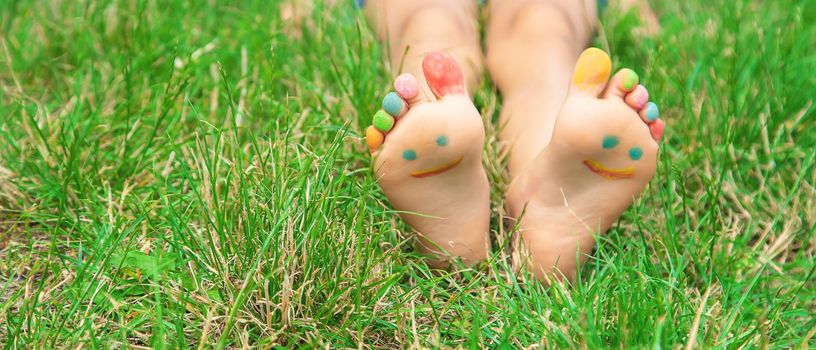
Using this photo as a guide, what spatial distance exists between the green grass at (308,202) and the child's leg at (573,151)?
5cm

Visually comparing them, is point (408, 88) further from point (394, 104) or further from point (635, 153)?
point (635, 153)

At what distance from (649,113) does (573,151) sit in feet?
0.41

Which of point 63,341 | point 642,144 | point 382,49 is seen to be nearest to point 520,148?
point 642,144

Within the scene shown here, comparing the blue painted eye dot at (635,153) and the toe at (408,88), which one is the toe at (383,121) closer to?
the toe at (408,88)

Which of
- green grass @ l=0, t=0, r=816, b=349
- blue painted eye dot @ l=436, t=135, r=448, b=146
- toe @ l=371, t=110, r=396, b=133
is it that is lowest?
green grass @ l=0, t=0, r=816, b=349

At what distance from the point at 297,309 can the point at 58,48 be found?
1033mm

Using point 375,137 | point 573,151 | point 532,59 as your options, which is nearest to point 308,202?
point 375,137

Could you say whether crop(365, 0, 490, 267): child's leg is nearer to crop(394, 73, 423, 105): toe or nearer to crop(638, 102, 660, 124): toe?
crop(394, 73, 423, 105): toe

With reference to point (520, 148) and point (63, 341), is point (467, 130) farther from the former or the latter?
point (63, 341)

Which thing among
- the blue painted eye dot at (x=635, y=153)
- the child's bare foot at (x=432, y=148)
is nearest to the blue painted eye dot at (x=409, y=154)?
the child's bare foot at (x=432, y=148)

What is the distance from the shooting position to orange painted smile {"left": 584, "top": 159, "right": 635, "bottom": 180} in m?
1.30

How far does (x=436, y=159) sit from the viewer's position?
4.15 feet

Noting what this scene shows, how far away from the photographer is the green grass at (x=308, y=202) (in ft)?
3.98

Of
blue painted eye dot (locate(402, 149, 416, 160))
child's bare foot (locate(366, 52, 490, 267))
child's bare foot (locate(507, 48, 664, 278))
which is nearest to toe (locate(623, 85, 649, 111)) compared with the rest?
child's bare foot (locate(507, 48, 664, 278))
